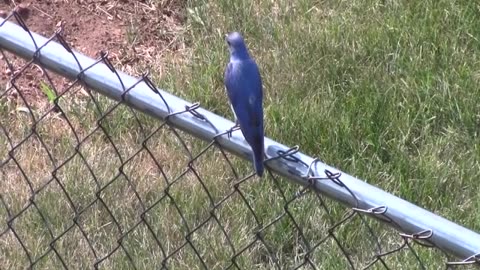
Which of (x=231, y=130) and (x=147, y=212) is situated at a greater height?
(x=231, y=130)

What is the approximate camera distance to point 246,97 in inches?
76.0

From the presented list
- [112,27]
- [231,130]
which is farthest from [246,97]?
[112,27]

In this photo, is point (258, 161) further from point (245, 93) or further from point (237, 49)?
point (237, 49)

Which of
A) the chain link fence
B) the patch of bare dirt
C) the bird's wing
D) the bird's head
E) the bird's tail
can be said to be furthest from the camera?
the patch of bare dirt

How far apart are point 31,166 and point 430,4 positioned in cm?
152

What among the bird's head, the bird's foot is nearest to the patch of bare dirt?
the bird's head

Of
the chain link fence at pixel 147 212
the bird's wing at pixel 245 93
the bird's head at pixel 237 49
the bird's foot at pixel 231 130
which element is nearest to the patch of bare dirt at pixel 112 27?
the chain link fence at pixel 147 212

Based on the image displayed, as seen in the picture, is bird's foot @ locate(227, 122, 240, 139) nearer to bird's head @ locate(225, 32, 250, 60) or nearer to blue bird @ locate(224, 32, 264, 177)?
blue bird @ locate(224, 32, 264, 177)

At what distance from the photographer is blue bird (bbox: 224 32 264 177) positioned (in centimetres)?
171

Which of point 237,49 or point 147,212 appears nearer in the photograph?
point 237,49

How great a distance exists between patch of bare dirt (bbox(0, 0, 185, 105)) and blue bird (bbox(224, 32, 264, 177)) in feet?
4.83

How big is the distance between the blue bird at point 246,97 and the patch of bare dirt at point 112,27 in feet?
4.83

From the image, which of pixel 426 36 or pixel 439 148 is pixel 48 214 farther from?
pixel 426 36

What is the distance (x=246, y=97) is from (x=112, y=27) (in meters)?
1.94
